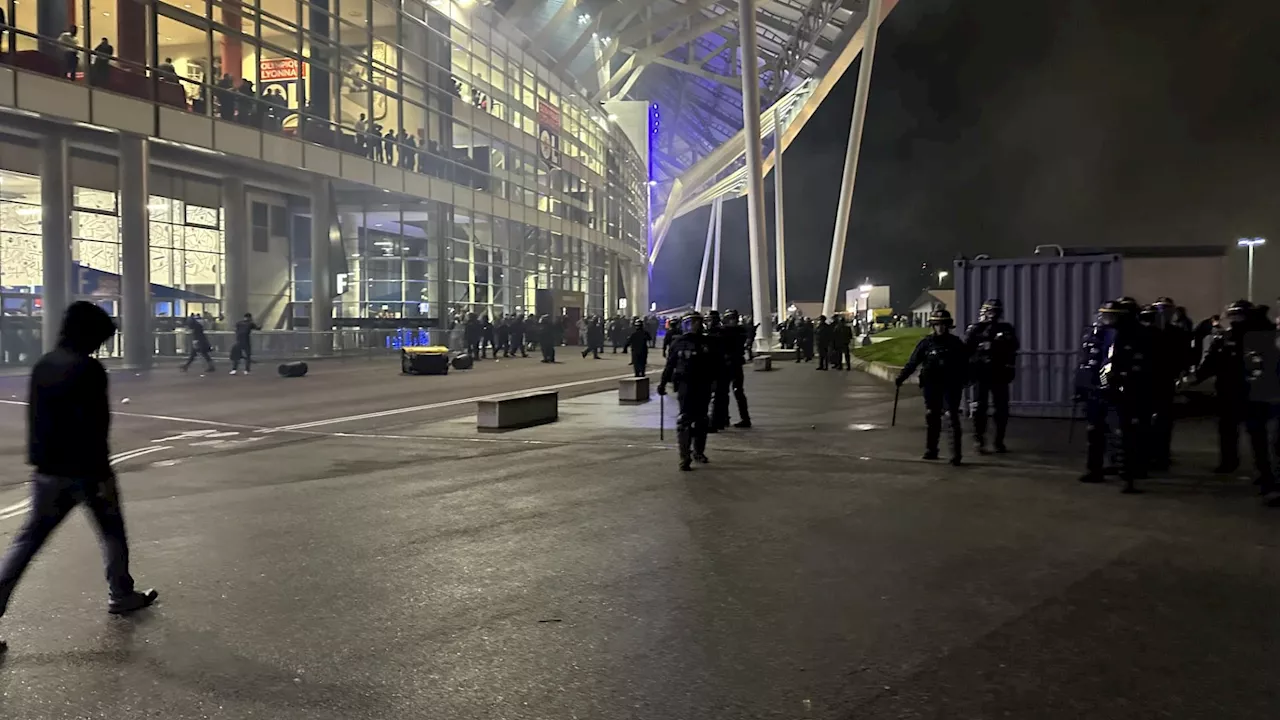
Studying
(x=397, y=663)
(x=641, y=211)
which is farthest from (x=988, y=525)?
(x=641, y=211)

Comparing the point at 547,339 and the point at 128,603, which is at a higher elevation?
the point at 547,339

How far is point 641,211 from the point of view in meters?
79.9

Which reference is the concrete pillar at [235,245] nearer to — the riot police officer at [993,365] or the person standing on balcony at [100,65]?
the person standing on balcony at [100,65]

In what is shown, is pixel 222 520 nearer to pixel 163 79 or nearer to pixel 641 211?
pixel 163 79

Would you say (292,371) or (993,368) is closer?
(993,368)

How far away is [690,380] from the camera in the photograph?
995 cm

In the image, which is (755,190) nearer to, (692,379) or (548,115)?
(548,115)

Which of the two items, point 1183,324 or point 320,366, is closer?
point 1183,324

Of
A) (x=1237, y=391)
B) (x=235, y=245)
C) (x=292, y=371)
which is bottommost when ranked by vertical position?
(x=292, y=371)

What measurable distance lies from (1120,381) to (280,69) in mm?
30555

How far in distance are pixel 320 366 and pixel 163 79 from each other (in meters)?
9.73

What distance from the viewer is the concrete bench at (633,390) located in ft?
58.2

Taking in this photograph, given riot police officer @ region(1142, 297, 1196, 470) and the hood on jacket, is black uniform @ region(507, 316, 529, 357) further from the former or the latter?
the hood on jacket

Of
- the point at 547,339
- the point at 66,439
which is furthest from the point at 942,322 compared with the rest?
the point at 547,339
